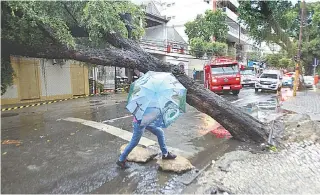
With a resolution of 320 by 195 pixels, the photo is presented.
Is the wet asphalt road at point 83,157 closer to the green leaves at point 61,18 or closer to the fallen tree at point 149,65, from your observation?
the fallen tree at point 149,65

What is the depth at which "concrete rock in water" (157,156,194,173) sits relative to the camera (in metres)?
4.98

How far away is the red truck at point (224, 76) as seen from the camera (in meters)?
19.0

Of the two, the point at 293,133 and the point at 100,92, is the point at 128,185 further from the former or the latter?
the point at 100,92

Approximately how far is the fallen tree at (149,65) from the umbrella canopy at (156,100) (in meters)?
2.47

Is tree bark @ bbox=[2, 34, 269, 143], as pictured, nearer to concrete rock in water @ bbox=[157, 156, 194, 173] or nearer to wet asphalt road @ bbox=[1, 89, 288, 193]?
wet asphalt road @ bbox=[1, 89, 288, 193]

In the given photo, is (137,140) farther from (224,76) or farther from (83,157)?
(224,76)

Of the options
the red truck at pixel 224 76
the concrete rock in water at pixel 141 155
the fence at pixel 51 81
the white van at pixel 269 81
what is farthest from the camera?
the white van at pixel 269 81

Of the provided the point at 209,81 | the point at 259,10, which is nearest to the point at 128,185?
the point at 209,81

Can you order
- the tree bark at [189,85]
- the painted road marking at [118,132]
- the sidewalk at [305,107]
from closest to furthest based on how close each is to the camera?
the painted road marking at [118,132] < the tree bark at [189,85] < the sidewalk at [305,107]

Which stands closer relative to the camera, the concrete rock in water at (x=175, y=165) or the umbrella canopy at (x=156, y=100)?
the umbrella canopy at (x=156, y=100)

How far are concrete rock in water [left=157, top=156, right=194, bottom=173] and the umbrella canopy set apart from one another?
0.87 m

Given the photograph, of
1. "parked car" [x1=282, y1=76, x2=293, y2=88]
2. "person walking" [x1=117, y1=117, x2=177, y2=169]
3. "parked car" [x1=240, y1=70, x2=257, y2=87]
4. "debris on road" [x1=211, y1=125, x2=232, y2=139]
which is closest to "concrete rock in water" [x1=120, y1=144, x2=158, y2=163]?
"person walking" [x1=117, y1=117, x2=177, y2=169]

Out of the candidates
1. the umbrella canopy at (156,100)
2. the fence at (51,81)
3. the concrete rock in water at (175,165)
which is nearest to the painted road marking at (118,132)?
the concrete rock in water at (175,165)

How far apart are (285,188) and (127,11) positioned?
5564mm
